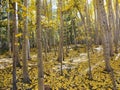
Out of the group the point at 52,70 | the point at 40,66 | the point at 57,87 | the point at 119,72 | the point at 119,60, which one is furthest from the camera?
the point at 119,60

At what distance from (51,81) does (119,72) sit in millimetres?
4085

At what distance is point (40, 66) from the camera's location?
5.85 m

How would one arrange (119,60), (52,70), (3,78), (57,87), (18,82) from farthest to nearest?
(119,60)
(52,70)
(3,78)
(18,82)
(57,87)

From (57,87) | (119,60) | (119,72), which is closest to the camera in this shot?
(57,87)

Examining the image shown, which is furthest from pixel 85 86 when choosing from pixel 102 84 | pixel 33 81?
pixel 33 81

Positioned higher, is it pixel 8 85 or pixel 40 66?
pixel 40 66

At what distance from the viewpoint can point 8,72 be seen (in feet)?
41.7

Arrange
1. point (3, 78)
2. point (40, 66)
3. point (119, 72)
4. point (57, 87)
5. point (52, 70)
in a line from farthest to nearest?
point (52, 70) → point (119, 72) → point (3, 78) → point (57, 87) → point (40, 66)

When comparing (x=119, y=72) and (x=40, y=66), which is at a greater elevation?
(x=40, y=66)

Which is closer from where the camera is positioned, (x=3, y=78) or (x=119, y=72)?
(x=3, y=78)

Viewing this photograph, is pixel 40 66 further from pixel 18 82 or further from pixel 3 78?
pixel 3 78

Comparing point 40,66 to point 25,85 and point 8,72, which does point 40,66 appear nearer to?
point 25,85

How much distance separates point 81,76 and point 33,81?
9.01 feet

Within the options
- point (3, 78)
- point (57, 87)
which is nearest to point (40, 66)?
point (57, 87)
